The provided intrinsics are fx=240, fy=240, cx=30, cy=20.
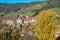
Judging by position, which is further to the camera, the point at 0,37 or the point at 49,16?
the point at 0,37

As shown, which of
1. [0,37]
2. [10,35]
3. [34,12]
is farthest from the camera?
[34,12]

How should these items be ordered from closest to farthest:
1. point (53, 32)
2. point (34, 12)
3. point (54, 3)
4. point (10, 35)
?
point (53, 32)
point (10, 35)
point (34, 12)
point (54, 3)

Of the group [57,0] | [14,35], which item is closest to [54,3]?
[57,0]

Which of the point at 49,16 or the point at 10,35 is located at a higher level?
the point at 49,16

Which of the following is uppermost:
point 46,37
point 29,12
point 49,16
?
point 49,16

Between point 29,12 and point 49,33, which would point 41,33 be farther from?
point 29,12

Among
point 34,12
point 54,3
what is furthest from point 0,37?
point 54,3

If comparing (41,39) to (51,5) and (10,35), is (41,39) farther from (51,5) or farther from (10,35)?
(51,5)
